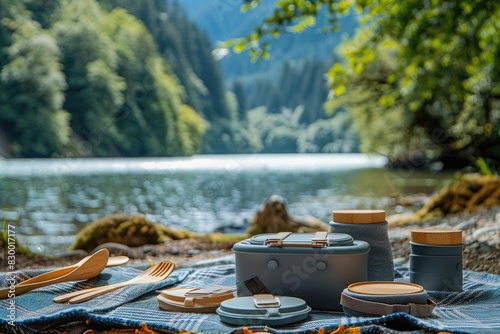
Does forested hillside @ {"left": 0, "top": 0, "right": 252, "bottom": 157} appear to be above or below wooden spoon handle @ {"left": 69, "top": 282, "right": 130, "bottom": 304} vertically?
above

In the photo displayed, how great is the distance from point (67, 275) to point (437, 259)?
56.7 inches

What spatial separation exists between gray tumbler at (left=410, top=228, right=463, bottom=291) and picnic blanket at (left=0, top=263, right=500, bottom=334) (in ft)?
0.17

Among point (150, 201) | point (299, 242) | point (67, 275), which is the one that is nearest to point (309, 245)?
point (299, 242)

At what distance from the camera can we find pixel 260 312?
6.99 ft

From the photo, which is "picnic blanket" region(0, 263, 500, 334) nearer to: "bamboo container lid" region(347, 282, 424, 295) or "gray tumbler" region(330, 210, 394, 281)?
"bamboo container lid" region(347, 282, 424, 295)

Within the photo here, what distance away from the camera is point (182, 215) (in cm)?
2395

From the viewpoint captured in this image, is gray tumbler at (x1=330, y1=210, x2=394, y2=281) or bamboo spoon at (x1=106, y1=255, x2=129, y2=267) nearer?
gray tumbler at (x1=330, y1=210, x2=394, y2=281)

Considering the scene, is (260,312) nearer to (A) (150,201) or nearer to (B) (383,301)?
(B) (383,301)

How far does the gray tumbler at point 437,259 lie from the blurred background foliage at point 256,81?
3247 millimetres

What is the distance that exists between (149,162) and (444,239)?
2856 inches

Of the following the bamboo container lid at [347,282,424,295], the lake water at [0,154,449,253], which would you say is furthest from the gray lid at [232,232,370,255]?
the lake water at [0,154,449,253]

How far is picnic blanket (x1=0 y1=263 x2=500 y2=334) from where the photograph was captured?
2109mm

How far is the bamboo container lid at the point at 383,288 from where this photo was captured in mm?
2213

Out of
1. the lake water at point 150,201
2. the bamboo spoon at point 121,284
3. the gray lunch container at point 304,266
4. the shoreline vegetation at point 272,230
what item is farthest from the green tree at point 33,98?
the gray lunch container at point 304,266
